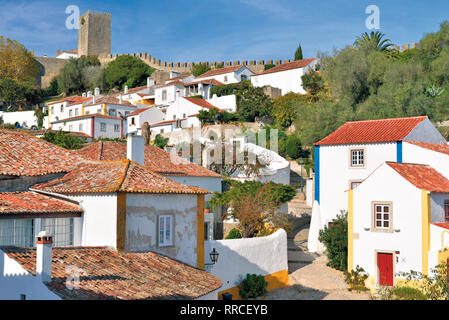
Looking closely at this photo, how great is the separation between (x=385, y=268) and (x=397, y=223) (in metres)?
2.24

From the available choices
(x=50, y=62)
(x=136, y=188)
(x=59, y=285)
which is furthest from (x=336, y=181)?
(x=50, y=62)

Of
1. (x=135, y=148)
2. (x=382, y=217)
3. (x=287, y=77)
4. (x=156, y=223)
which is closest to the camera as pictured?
(x=156, y=223)

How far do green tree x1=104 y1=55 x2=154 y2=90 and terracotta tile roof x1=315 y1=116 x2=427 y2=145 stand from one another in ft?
189

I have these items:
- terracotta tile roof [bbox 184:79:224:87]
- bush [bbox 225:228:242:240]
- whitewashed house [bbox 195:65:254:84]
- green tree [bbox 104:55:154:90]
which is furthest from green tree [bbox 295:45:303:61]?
bush [bbox 225:228:242:240]

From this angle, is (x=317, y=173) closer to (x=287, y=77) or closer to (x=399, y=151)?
(x=399, y=151)

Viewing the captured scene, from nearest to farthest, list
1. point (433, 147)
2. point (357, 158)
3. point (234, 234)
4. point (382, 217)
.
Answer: point (382, 217) < point (234, 234) < point (433, 147) < point (357, 158)

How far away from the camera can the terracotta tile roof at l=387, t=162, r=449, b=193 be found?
80.1 ft

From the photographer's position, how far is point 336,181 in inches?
1219

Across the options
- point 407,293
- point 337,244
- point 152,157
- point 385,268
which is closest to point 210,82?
point 152,157

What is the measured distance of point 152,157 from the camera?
99.8 feet

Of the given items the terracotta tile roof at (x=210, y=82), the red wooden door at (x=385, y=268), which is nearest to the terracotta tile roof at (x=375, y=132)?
the red wooden door at (x=385, y=268)

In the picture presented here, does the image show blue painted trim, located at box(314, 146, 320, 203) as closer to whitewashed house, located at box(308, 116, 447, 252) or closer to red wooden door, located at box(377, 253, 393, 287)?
whitewashed house, located at box(308, 116, 447, 252)
